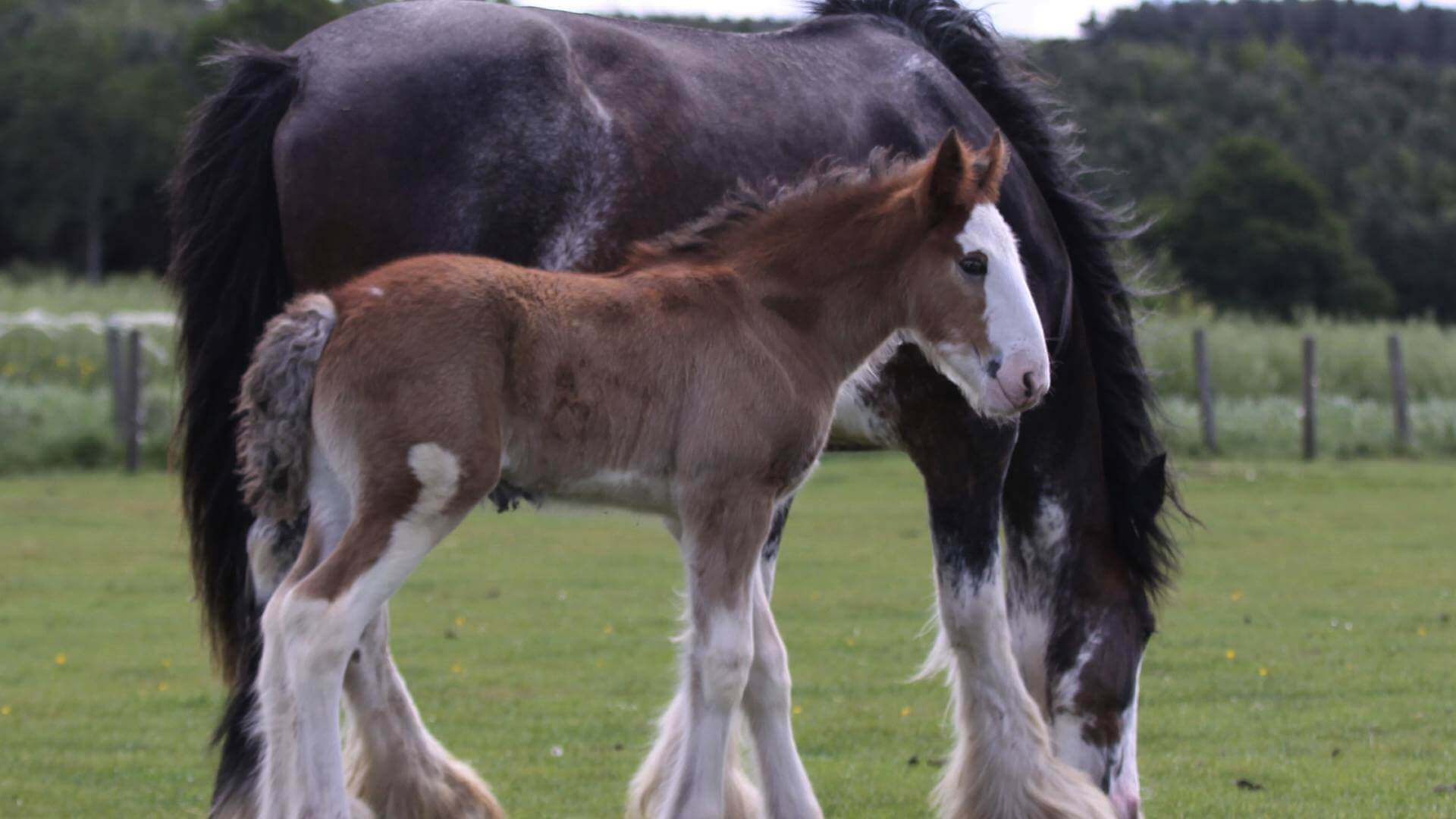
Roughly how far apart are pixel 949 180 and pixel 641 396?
1.03 meters

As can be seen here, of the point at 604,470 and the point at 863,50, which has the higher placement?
the point at 863,50

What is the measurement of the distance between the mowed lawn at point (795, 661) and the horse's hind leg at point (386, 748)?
66 cm

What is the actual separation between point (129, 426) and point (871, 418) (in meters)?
15.6

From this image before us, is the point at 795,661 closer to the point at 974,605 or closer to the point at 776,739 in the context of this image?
the point at 974,605

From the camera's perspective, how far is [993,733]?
217 inches

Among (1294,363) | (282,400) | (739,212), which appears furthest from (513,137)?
(1294,363)

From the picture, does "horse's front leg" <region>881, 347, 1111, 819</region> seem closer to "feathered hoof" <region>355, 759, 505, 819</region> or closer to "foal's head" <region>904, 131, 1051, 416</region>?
"foal's head" <region>904, 131, 1051, 416</region>

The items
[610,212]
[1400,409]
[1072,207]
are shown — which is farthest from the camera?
[1400,409]

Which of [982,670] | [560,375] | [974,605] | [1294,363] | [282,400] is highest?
[560,375]

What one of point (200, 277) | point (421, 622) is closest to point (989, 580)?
point (200, 277)

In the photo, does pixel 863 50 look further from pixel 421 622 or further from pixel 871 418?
pixel 421 622

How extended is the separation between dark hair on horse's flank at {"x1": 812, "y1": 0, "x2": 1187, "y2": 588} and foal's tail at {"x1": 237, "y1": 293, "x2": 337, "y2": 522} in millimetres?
2632

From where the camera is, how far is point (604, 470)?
14.6ft

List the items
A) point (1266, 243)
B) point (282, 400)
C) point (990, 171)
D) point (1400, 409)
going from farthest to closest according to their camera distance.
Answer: point (1266, 243), point (1400, 409), point (990, 171), point (282, 400)
